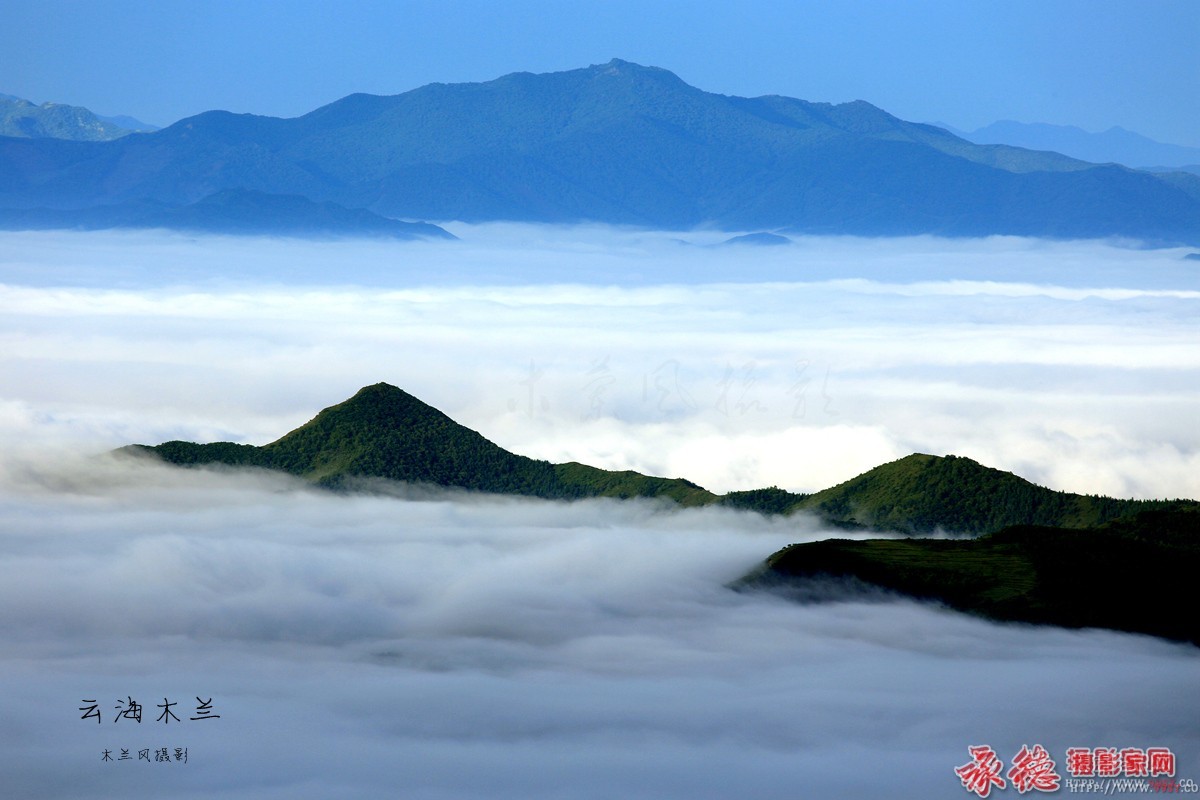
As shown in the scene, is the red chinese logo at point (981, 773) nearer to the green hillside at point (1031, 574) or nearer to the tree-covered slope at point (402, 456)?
the green hillside at point (1031, 574)

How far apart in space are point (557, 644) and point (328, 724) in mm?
17693

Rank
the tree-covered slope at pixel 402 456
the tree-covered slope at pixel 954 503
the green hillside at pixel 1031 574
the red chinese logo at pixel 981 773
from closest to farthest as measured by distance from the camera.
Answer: the red chinese logo at pixel 981 773, the green hillside at pixel 1031 574, the tree-covered slope at pixel 954 503, the tree-covered slope at pixel 402 456

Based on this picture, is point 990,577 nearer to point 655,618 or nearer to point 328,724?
point 655,618

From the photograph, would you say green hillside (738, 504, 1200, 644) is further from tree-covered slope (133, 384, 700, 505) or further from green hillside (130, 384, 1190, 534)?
tree-covered slope (133, 384, 700, 505)

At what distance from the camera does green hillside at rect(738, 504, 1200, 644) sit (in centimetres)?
7444

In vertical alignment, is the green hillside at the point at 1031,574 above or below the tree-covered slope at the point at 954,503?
below

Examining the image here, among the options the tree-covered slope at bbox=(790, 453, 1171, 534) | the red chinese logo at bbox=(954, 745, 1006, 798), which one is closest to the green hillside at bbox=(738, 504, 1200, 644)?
the tree-covered slope at bbox=(790, 453, 1171, 534)

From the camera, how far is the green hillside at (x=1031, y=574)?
74.4m

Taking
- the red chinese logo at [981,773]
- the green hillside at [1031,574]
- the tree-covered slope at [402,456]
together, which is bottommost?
the red chinese logo at [981,773]

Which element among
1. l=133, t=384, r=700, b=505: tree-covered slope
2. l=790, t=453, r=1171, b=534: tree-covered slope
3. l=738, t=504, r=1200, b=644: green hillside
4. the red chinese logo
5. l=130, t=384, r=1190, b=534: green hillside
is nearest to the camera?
the red chinese logo

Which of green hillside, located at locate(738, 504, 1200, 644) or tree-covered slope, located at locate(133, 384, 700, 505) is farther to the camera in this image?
tree-covered slope, located at locate(133, 384, 700, 505)

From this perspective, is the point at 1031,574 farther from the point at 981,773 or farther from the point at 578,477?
the point at 578,477

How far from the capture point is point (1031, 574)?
76.6 m

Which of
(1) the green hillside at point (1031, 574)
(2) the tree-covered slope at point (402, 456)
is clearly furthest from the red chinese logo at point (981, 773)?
(2) the tree-covered slope at point (402, 456)
